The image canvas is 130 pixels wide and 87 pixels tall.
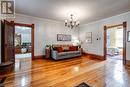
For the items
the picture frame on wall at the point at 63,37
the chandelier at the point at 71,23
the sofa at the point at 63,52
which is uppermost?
the chandelier at the point at 71,23

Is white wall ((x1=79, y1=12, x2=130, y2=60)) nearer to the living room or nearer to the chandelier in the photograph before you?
the living room

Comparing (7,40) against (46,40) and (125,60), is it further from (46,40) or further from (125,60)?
(125,60)

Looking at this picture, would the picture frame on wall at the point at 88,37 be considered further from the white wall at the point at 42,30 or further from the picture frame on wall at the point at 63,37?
the white wall at the point at 42,30

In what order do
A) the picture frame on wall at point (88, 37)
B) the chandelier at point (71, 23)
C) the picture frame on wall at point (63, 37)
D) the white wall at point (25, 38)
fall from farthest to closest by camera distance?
the white wall at point (25, 38)
the picture frame on wall at point (88, 37)
the picture frame on wall at point (63, 37)
the chandelier at point (71, 23)

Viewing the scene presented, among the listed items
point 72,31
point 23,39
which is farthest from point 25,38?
point 72,31

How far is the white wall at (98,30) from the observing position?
519cm

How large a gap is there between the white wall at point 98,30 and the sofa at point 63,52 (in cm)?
111

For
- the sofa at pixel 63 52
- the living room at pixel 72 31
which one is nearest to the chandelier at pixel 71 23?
the living room at pixel 72 31

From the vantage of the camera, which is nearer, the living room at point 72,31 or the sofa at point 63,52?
the living room at point 72,31

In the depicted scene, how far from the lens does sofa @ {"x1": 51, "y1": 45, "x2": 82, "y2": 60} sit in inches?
229

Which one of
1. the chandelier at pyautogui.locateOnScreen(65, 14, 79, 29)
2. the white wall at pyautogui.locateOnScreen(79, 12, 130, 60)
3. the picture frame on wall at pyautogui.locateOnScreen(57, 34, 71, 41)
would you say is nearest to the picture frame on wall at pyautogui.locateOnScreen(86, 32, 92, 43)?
the white wall at pyautogui.locateOnScreen(79, 12, 130, 60)

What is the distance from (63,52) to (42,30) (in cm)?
201

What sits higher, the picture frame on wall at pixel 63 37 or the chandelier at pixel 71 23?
the chandelier at pixel 71 23

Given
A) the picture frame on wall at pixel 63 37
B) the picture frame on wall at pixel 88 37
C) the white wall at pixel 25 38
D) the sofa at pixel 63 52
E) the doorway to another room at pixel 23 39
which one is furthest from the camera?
the white wall at pixel 25 38
